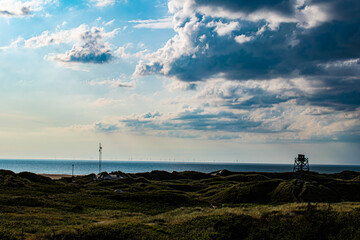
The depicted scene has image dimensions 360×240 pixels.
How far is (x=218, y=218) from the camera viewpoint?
106 feet

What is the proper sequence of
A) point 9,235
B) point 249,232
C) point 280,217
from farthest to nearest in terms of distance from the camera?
1. point 280,217
2. point 249,232
3. point 9,235

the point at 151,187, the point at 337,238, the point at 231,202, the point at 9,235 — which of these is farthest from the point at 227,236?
the point at 151,187

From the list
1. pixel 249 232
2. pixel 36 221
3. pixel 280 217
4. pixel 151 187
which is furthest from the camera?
pixel 151 187

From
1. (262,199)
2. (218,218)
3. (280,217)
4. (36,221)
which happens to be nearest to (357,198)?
(262,199)

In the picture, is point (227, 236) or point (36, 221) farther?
point (36, 221)

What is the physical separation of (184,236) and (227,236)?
393 cm

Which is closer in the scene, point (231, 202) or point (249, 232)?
point (249, 232)

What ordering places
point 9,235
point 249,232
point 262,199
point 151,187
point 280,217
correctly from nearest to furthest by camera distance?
1. point 9,235
2. point 249,232
3. point 280,217
4. point 262,199
5. point 151,187

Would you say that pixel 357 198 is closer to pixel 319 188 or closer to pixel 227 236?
pixel 319 188

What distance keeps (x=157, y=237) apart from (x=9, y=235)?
13.0m

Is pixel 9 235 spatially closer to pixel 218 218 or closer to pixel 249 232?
pixel 218 218

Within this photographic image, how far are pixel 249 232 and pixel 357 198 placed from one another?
1662 inches

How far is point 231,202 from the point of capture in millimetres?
58562

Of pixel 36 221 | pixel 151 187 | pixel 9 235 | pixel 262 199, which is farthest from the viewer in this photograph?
pixel 151 187
